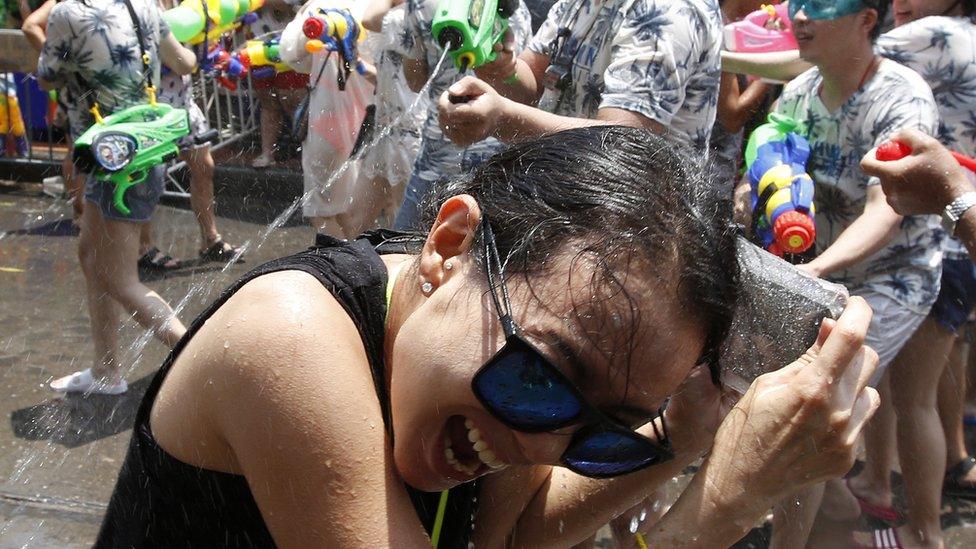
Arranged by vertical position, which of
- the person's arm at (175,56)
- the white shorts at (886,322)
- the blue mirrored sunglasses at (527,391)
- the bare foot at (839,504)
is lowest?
the bare foot at (839,504)

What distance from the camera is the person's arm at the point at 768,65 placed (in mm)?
4590

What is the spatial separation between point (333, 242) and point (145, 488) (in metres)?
0.47

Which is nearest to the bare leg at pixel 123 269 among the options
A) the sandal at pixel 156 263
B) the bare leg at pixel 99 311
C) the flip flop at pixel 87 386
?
the bare leg at pixel 99 311

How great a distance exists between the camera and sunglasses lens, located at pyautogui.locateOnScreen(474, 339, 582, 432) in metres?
1.41

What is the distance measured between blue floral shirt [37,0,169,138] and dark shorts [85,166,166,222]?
382mm

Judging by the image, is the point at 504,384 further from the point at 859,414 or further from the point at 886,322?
the point at 886,322

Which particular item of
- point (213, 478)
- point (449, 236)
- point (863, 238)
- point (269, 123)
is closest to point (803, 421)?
point (449, 236)

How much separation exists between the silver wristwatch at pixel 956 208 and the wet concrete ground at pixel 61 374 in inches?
62.8

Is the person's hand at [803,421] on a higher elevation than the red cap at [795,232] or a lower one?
higher

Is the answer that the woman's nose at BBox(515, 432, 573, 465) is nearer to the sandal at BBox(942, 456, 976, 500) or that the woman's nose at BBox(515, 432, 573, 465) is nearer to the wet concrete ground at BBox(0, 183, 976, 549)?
the wet concrete ground at BBox(0, 183, 976, 549)

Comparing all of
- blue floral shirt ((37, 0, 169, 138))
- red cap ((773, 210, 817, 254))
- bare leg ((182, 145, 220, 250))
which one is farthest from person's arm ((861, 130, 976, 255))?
bare leg ((182, 145, 220, 250))

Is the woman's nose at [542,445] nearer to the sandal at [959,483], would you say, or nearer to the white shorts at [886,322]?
the white shorts at [886,322]

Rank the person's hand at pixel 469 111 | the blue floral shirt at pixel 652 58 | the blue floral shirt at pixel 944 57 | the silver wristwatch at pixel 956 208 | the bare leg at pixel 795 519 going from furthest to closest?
the blue floral shirt at pixel 944 57, the bare leg at pixel 795 519, the blue floral shirt at pixel 652 58, the person's hand at pixel 469 111, the silver wristwatch at pixel 956 208

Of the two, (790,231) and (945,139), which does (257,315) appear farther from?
(945,139)
